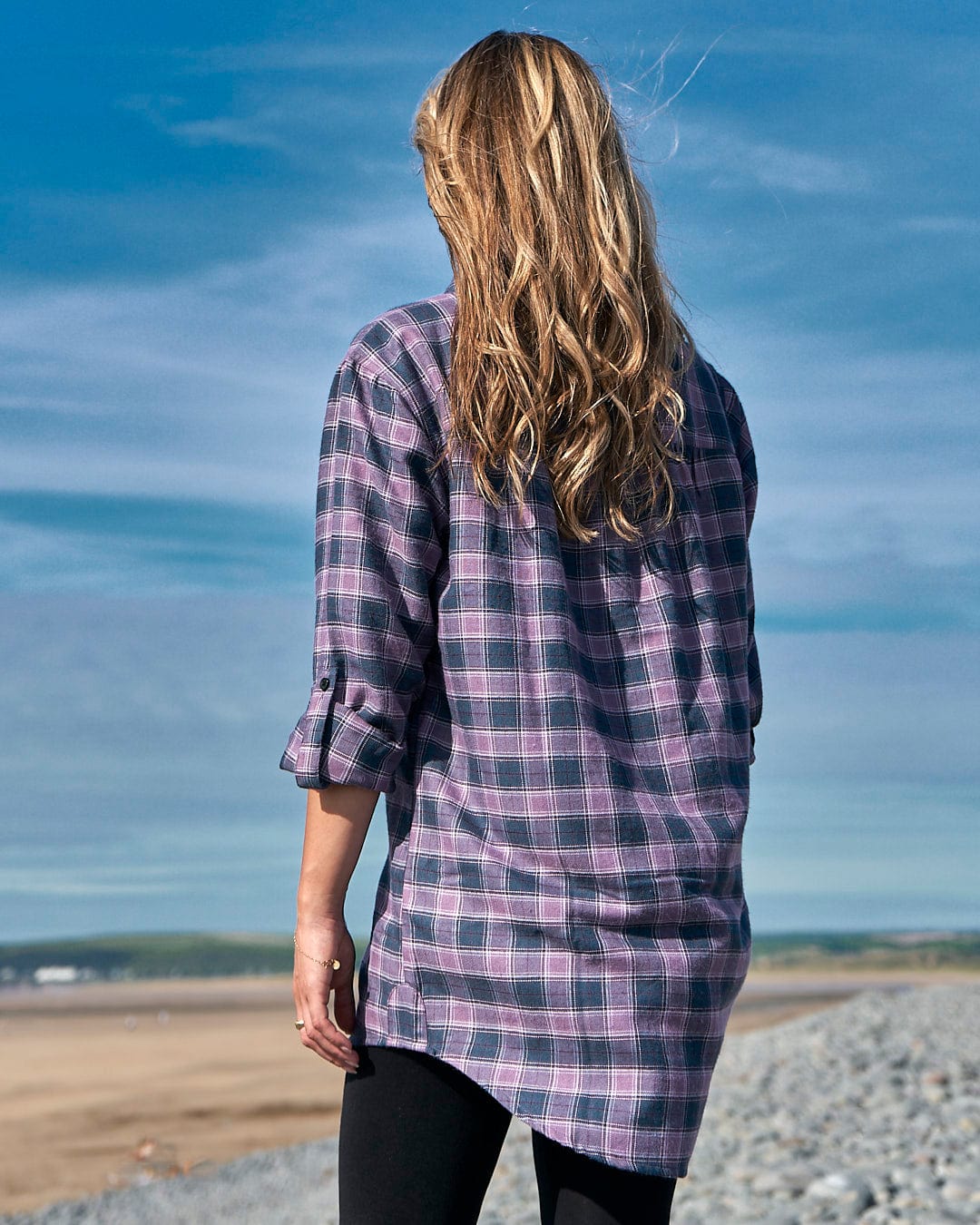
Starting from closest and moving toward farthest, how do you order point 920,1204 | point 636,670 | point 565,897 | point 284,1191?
1. point 565,897
2. point 636,670
3. point 920,1204
4. point 284,1191

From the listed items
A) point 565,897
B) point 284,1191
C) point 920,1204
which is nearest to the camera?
point 565,897

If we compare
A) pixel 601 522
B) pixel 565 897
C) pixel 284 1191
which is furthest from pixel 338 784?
pixel 284 1191

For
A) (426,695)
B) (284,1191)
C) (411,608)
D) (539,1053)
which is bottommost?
(284,1191)

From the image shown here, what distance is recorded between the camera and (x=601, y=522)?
149cm

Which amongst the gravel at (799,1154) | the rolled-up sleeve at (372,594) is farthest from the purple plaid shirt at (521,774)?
the gravel at (799,1154)

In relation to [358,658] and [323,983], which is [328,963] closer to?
[323,983]

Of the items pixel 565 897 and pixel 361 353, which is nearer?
pixel 565 897

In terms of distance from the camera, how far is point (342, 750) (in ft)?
4.55

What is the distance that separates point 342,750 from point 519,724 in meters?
0.22

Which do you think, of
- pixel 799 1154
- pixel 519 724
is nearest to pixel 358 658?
pixel 519 724

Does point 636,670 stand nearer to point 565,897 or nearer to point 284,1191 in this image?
point 565,897

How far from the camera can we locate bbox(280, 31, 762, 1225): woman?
1374 mm

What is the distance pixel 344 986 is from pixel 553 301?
2.97 feet

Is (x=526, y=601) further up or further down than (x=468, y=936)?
further up
